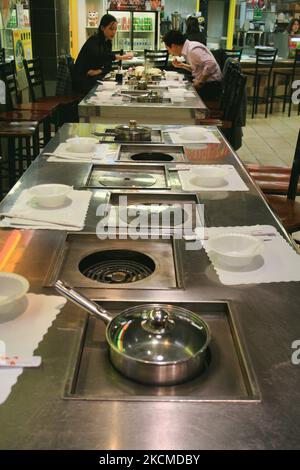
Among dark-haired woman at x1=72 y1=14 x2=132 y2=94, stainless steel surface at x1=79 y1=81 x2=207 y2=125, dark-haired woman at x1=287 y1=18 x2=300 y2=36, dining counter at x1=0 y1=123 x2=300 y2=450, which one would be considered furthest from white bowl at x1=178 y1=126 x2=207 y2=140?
dark-haired woman at x1=287 y1=18 x2=300 y2=36

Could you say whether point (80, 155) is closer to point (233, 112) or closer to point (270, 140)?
point (233, 112)

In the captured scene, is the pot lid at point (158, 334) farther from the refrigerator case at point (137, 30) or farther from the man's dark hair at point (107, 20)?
the refrigerator case at point (137, 30)

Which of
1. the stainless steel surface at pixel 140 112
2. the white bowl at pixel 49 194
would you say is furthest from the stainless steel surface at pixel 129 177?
the stainless steel surface at pixel 140 112

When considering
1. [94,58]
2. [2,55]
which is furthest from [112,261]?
[94,58]

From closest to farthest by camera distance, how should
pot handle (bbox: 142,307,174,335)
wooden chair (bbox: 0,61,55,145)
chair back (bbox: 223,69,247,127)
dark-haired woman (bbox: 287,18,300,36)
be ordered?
1. pot handle (bbox: 142,307,174,335)
2. wooden chair (bbox: 0,61,55,145)
3. chair back (bbox: 223,69,247,127)
4. dark-haired woman (bbox: 287,18,300,36)

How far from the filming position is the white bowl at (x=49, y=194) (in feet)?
6.15

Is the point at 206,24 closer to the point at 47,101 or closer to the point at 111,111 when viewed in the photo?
the point at 47,101

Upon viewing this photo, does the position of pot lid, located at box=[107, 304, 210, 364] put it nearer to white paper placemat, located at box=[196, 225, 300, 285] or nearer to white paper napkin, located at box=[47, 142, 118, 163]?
white paper placemat, located at box=[196, 225, 300, 285]

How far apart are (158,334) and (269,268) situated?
1.70 feet

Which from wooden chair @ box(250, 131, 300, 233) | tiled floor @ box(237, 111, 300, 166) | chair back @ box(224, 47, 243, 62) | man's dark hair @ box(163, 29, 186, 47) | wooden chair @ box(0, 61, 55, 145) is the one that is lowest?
tiled floor @ box(237, 111, 300, 166)

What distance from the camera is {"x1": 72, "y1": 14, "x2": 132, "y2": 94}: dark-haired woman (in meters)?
Result: 6.48

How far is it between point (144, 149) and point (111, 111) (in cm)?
162

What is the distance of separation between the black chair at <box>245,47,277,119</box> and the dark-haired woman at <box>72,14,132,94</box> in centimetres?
351
